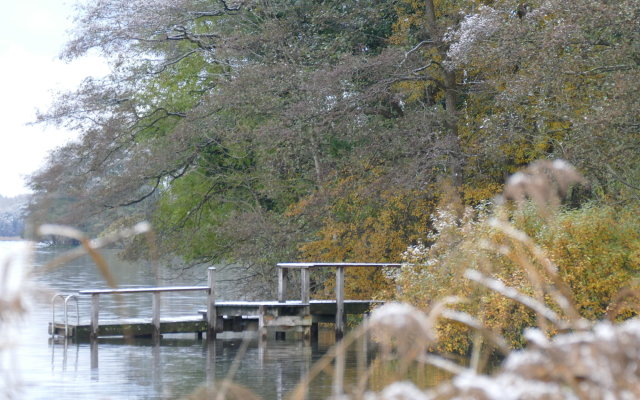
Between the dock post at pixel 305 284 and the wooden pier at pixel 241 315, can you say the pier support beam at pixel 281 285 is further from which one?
the dock post at pixel 305 284

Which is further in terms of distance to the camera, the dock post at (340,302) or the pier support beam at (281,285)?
the dock post at (340,302)

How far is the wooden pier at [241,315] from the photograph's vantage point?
17.4 metres

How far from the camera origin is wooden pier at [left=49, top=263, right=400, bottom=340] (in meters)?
17.4

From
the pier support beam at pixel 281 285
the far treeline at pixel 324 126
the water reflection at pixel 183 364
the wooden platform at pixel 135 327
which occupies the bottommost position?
the water reflection at pixel 183 364

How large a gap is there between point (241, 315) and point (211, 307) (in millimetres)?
610

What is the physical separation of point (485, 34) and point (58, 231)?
14.7 meters

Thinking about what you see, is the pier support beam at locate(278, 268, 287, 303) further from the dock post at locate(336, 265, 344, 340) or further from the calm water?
the dock post at locate(336, 265, 344, 340)

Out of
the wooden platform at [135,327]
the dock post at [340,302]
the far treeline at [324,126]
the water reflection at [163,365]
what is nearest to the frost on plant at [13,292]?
the water reflection at [163,365]

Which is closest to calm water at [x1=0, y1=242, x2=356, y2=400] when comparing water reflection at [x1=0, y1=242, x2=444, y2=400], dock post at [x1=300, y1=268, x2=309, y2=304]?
water reflection at [x1=0, y1=242, x2=444, y2=400]

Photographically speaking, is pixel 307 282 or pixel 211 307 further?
pixel 211 307

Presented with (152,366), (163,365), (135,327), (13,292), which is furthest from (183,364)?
(13,292)

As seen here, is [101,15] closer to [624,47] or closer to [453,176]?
[453,176]

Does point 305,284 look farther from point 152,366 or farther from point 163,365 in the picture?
point 152,366

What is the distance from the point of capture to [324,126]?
1973 centimetres
